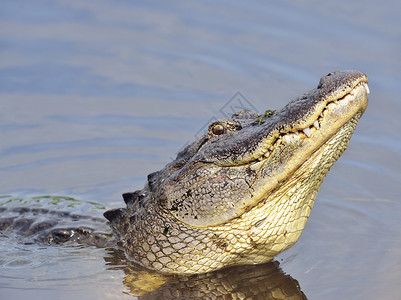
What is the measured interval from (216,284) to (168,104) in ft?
14.7

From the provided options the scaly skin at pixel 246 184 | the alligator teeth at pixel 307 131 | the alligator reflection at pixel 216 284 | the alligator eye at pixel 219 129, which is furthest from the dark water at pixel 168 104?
the alligator teeth at pixel 307 131

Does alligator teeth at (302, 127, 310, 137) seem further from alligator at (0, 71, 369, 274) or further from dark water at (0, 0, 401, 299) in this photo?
dark water at (0, 0, 401, 299)

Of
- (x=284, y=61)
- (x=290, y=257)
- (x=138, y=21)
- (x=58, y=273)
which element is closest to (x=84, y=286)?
(x=58, y=273)

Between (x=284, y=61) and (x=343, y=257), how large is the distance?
451cm

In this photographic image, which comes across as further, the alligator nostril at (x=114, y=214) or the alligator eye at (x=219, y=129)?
the alligator nostril at (x=114, y=214)

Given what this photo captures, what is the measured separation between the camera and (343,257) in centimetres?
618

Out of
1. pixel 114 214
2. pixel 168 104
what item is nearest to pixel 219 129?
pixel 114 214

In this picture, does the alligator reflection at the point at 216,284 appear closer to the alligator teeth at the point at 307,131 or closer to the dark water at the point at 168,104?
the dark water at the point at 168,104

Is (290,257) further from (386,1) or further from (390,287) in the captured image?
(386,1)

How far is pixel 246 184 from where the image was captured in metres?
5.01

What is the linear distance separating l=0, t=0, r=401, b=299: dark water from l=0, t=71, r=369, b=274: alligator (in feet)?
1.70

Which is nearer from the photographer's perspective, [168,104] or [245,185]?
[245,185]

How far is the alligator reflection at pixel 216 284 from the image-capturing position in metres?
5.45

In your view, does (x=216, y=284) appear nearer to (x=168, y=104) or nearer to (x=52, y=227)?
(x=52, y=227)
